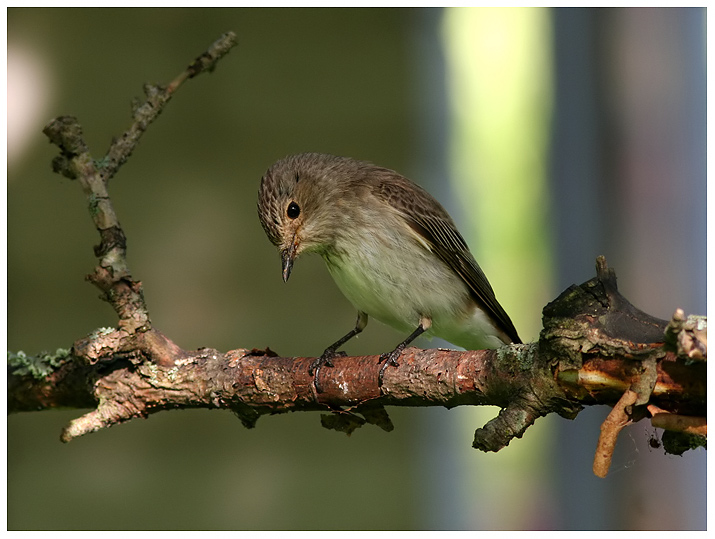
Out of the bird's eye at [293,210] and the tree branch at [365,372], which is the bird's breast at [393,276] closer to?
the bird's eye at [293,210]

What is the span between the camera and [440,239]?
12.2 ft

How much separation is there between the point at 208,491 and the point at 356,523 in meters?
0.99

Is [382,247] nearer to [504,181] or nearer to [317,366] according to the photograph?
[317,366]

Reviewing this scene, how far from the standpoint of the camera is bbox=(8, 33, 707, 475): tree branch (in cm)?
208

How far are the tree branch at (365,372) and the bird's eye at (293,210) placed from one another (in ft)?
2.47

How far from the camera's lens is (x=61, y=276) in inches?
210

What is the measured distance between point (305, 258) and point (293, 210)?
1.80m

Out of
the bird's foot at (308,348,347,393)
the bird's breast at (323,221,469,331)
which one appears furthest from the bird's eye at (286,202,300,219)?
the bird's foot at (308,348,347,393)

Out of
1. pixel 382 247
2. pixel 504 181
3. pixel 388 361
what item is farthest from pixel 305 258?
pixel 388 361

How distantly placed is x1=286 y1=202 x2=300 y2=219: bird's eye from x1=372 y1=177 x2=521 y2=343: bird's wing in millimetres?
383

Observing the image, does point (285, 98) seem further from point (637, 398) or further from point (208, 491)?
point (637, 398)

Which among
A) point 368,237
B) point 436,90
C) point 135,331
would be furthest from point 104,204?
point 436,90

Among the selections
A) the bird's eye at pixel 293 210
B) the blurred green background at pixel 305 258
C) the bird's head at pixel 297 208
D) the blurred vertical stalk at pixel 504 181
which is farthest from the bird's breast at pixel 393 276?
the blurred vertical stalk at pixel 504 181

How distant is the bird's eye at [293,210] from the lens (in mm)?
3609
